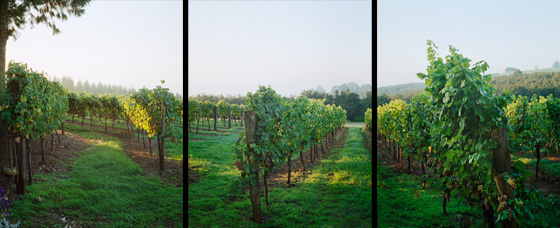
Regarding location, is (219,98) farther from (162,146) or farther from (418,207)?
(418,207)

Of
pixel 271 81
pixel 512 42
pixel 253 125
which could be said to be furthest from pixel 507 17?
pixel 253 125

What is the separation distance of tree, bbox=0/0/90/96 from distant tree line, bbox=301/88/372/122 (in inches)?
107

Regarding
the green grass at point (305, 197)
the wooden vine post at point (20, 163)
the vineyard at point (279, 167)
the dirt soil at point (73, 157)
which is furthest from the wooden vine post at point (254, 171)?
the wooden vine post at point (20, 163)

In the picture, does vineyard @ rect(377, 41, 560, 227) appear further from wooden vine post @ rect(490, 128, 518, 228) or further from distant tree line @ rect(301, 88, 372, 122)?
distant tree line @ rect(301, 88, 372, 122)

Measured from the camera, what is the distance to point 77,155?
340cm

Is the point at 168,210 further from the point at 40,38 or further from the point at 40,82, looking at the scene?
the point at 40,38

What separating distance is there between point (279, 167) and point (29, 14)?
3.12 meters

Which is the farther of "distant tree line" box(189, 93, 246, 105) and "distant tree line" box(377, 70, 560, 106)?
"distant tree line" box(189, 93, 246, 105)

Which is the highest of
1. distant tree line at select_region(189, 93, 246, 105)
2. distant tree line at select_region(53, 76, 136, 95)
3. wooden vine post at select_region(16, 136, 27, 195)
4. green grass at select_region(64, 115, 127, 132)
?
distant tree line at select_region(53, 76, 136, 95)

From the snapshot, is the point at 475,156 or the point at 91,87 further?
the point at 91,87

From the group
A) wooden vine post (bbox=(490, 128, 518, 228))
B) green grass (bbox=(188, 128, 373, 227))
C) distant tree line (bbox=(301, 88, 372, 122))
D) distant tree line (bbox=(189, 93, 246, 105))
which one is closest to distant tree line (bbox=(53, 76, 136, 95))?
distant tree line (bbox=(189, 93, 246, 105))

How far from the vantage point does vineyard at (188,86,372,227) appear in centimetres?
314

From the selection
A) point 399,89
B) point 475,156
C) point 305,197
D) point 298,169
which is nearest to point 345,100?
point 399,89

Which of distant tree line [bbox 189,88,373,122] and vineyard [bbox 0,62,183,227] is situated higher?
distant tree line [bbox 189,88,373,122]
